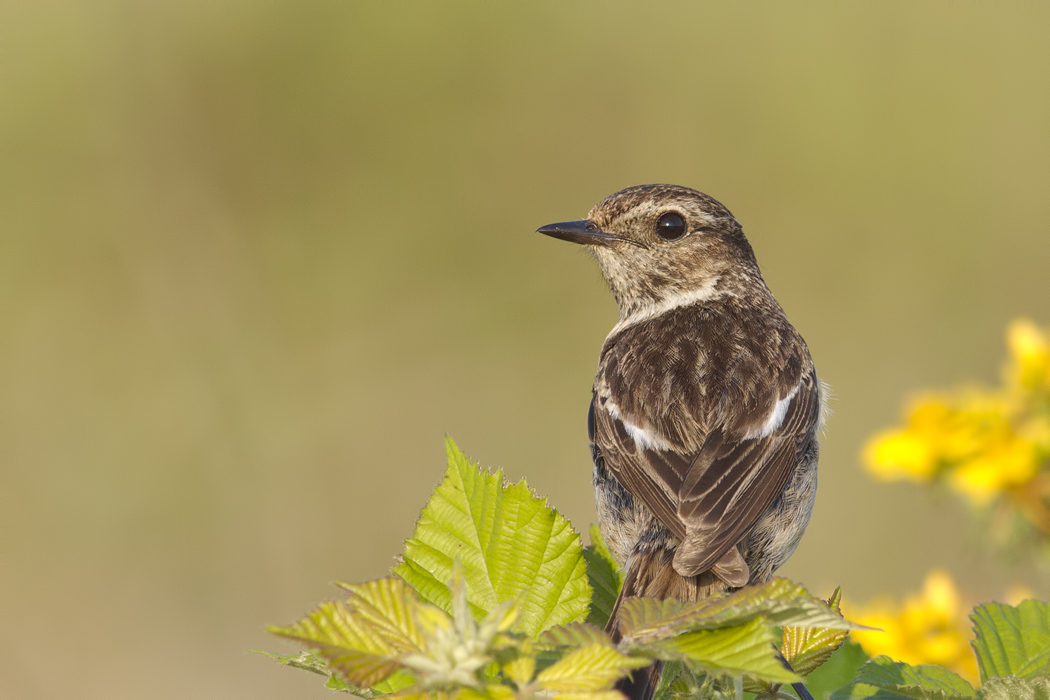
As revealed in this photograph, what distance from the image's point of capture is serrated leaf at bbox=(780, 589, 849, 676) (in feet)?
5.68

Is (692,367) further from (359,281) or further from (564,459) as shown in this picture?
(359,281)

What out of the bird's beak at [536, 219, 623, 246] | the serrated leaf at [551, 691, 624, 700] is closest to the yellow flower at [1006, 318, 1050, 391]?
the bird's beak at [536, 219, 623, 246]

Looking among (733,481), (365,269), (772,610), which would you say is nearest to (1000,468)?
(733,481)

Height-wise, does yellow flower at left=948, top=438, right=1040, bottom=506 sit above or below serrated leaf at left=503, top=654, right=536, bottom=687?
above

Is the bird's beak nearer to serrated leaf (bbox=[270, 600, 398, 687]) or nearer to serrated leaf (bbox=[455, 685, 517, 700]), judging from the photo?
serrated leaf (bbox=[270, 600, 398, 687])

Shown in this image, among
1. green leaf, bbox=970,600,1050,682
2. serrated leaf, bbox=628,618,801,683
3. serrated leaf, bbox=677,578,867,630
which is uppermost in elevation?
green leaf, bbox=970,600,1050,682

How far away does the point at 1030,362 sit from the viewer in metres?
3.46

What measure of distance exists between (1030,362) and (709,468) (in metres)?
1.13

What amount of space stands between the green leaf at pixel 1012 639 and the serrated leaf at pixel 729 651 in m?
0.67

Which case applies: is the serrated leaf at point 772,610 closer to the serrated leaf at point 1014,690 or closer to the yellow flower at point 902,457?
the serrated leaf at point 1014,690

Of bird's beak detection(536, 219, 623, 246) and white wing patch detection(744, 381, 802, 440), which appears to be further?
bird's beak detection(536, 219, 623, 246)

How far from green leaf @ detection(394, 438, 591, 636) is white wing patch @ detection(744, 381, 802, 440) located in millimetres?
1697

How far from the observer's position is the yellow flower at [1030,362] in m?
3.44

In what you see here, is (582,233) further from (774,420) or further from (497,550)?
(497,550)
